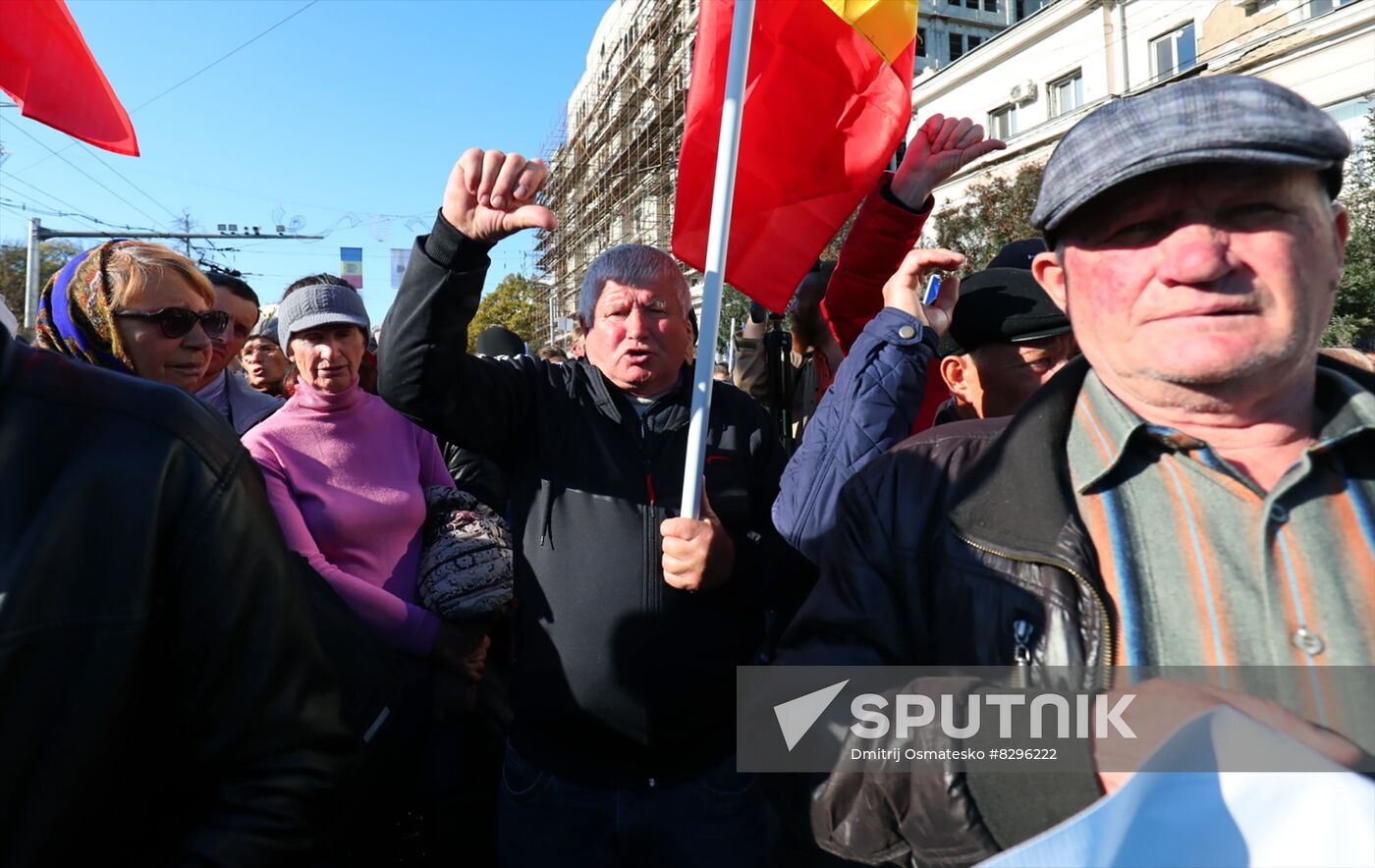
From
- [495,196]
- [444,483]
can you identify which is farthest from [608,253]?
[444,483]

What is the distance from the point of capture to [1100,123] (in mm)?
1221

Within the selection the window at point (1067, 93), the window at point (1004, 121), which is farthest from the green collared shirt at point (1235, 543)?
the window at point (1004, 121)

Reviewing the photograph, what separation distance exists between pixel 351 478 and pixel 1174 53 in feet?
87.7

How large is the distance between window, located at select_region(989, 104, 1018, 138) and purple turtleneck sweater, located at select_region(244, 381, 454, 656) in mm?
29492

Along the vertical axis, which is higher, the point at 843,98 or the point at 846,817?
the point at 843,98

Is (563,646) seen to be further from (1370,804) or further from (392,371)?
(1370,804)

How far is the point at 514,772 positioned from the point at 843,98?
1.90m

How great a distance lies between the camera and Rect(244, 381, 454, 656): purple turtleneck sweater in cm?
245

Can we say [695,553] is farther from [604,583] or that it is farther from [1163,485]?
[1163,485]

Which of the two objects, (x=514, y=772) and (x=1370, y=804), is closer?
(x=1370, y=804)

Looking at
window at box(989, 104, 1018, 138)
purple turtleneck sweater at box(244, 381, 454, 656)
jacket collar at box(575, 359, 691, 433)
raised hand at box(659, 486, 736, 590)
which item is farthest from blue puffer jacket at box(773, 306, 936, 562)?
window at box(989, 104, 1018, 138)

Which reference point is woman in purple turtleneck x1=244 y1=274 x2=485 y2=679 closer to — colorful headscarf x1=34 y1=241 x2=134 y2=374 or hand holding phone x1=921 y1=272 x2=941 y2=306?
colorful headscarf x1=34 y1=241 x2=134 y2=374

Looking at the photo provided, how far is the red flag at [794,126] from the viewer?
2.13 m

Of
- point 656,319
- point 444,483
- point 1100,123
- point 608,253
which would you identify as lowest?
point 444,483
